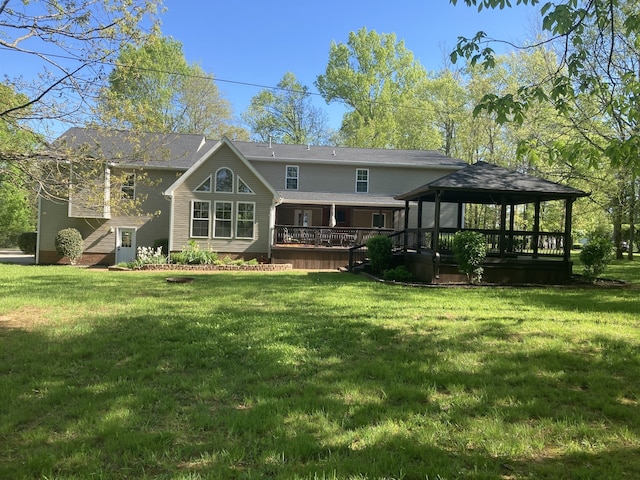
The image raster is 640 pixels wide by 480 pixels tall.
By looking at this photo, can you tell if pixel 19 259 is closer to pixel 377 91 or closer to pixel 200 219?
pixel 200 219

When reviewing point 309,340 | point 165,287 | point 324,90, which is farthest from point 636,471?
point 324,90

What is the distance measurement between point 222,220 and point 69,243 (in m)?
7.27

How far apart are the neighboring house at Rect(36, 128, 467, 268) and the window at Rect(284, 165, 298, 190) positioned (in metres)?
0.06

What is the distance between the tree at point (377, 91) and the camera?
120 ft

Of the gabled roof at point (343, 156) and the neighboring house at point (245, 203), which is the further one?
the gabled roof at point (343, 156)

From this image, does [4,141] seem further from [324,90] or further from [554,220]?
[324,90]

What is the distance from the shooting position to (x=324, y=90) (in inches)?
1704

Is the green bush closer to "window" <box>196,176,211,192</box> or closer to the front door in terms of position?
the front door

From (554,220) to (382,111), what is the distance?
17.3 metres

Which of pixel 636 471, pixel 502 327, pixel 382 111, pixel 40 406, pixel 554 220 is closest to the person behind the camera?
pixel 636 471

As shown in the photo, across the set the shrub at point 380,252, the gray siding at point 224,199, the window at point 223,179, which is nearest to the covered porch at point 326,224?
the gray siding at point 224,199

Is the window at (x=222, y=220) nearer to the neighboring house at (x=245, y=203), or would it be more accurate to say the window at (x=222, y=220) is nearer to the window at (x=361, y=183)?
the neighboring house at (x=245, y=203)

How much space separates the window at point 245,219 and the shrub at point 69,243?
7715 millimetres

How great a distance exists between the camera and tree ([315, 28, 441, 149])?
3656 centimetres
